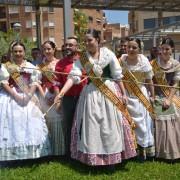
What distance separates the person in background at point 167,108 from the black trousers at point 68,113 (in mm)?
961

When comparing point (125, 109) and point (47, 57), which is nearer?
point (125, 109)

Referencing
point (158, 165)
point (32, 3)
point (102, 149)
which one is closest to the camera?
point (102, 149)

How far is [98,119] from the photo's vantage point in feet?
15.5

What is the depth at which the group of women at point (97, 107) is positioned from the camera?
4.76m

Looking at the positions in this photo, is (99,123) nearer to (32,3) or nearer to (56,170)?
(56,170)

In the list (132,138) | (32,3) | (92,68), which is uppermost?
(32,3)

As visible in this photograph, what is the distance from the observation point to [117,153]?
477cm

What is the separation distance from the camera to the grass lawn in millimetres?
4703

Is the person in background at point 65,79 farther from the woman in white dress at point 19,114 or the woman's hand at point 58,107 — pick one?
the woman in white dress at point 19,114

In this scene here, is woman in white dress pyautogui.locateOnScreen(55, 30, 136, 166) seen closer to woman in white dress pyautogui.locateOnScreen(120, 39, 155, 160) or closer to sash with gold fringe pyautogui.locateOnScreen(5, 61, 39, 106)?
woman in white dress pyautogui.locateOnScreen(120, 39, 155, 160)

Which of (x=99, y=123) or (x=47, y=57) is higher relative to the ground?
(x=47, y=57)

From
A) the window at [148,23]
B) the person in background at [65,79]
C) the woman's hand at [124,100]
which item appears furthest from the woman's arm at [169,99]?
the window at [148,23]

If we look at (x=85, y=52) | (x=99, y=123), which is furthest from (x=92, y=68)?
(x=99, y=123)

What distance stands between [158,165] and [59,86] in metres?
1.44
